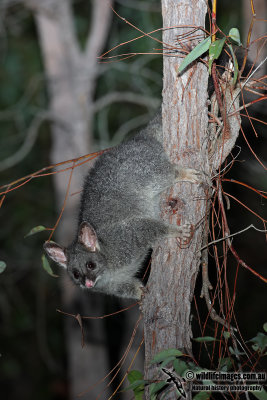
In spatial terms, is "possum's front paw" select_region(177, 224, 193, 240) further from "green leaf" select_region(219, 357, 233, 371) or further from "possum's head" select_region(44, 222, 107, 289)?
"possum's head" select_region(44, 222, 107, 289)

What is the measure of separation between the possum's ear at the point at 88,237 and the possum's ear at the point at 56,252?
29 cm

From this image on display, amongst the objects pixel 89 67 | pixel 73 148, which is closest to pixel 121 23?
pixel 89 67

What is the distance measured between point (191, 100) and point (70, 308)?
18.3ft

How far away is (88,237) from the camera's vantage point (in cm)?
390

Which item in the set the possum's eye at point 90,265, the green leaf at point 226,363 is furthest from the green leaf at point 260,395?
the possum's eye at point 90,265

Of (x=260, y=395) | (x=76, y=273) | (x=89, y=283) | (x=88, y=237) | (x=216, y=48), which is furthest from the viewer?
(x=76, y=273)

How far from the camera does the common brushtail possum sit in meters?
3.81

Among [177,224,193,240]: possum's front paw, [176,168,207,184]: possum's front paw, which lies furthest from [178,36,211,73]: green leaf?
[177,224,193,240]: possum's front paw

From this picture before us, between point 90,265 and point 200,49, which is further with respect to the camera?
point 90,265

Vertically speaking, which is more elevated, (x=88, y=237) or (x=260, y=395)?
(x=88, y=237)

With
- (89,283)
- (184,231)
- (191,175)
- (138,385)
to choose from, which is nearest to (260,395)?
(138,385)

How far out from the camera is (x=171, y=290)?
311cm

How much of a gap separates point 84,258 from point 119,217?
50cm

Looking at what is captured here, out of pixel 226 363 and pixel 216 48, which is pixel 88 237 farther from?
pixel 216 48
